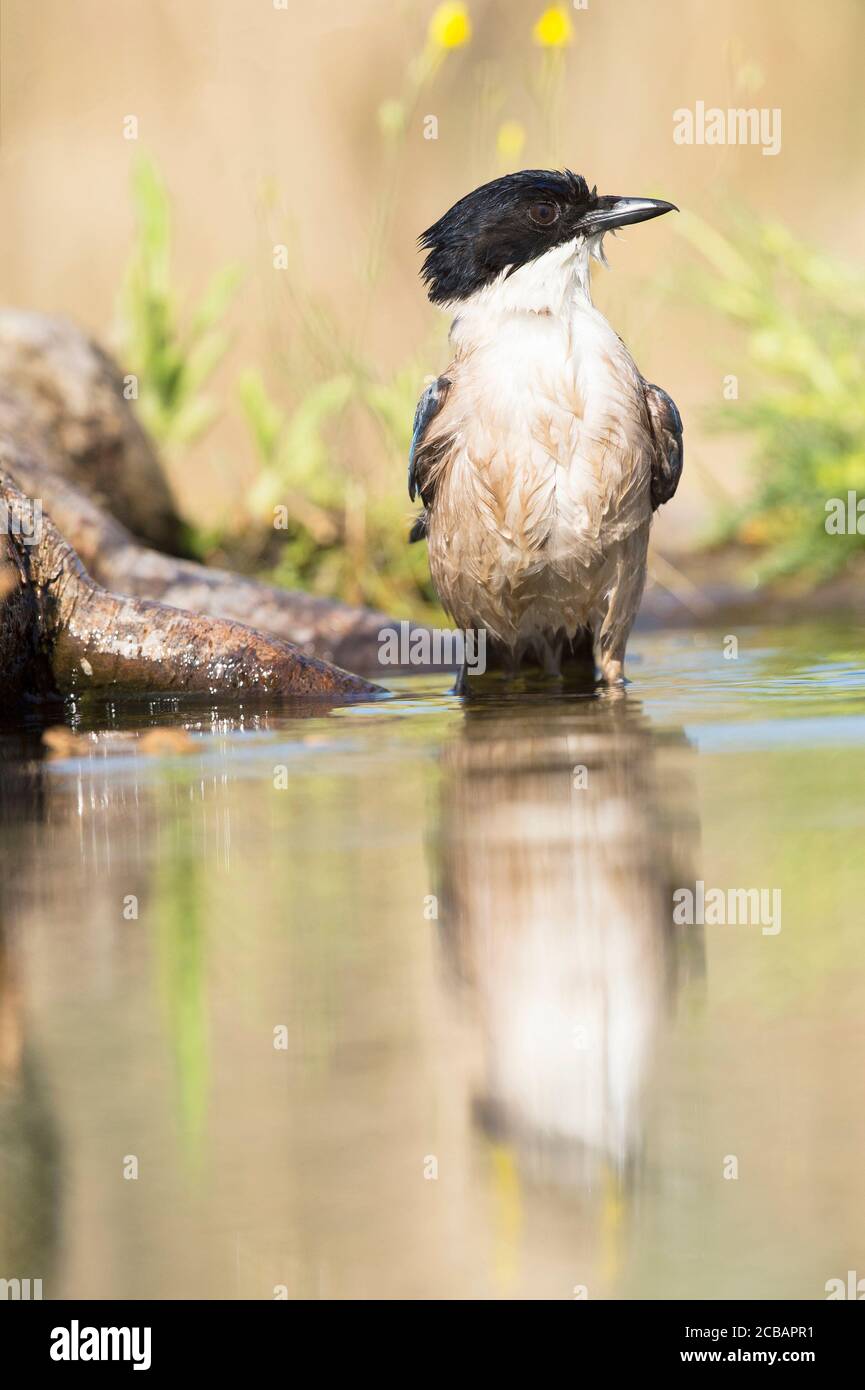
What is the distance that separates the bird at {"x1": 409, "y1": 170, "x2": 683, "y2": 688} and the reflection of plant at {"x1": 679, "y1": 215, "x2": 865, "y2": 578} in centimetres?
367

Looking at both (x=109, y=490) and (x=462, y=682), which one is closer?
(x=462, y=682)

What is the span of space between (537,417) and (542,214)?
748mm

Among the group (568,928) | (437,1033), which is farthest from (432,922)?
(437,1033)

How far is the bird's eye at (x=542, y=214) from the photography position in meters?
6.37

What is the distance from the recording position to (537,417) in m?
→ 6.25

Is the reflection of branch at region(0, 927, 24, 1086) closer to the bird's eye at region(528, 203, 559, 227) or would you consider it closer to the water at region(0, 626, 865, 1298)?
the water at region(0, 626, 865, 1298)

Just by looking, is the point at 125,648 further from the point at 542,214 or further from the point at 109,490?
the point at 109,490

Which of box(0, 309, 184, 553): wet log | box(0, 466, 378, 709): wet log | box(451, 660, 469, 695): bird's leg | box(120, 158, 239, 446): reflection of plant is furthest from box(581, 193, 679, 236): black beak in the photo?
box(120, 158, 239, 446): reflection of plant

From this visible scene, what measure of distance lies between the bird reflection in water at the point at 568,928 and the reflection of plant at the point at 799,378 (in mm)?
5196

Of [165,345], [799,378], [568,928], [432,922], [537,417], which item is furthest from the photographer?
[165,345]

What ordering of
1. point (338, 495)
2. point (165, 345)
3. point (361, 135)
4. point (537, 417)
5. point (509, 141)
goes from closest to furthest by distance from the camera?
point (537, 417)
point (509, 141)
point (338, 495)
point (165, 345)
point (361, 135)

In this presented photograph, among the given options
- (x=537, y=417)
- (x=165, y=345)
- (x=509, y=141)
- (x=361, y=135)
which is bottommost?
(x=537, y=417)

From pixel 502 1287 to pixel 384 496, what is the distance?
27.1 feet

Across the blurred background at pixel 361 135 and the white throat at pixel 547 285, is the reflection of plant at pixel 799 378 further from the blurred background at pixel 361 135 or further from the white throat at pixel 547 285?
the white throat at pixel 547 285
